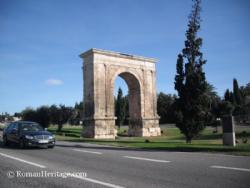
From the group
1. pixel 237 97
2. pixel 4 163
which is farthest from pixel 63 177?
pixel 237 97

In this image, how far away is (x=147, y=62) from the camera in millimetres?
39312

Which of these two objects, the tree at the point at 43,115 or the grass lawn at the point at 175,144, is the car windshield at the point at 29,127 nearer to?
the grass lawn at the point at 175,144

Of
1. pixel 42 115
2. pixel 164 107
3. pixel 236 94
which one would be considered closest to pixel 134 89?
pixel 42 115

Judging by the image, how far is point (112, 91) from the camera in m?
35.1

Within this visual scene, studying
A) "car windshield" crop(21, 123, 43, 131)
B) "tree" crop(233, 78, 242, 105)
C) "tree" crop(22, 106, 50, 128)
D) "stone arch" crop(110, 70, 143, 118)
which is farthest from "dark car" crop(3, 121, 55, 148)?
"tree" crop(233, 78, 242, 105)

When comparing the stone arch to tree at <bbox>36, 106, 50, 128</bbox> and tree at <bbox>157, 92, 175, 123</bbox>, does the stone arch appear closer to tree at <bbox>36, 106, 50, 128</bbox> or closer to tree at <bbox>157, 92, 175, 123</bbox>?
tree at <bbox>36, 106, 50, 128</bbox>

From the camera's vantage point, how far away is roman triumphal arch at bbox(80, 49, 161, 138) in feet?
110

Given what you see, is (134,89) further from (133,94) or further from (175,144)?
(175,144)

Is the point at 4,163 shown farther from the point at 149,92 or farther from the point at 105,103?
the point at 149,92

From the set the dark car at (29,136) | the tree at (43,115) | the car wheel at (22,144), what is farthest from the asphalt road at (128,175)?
the tree at (43,115)

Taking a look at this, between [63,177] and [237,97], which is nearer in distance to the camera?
[63,177]

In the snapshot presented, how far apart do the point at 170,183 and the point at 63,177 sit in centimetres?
286

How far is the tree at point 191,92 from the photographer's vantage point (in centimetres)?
2400

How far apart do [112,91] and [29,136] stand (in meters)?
20.0
